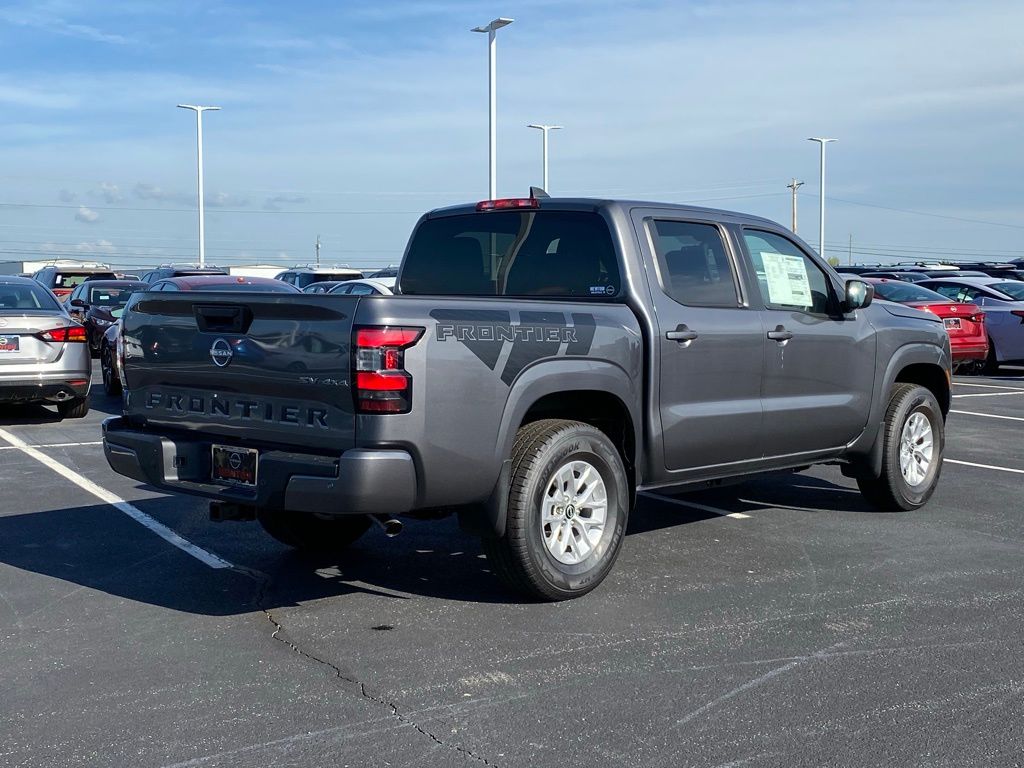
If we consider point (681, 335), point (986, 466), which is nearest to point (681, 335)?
point (681, 335)

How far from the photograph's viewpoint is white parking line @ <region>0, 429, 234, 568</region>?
686 cm

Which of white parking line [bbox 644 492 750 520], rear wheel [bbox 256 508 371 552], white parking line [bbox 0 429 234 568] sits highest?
rear wheel [bbox 256 508 371 552]

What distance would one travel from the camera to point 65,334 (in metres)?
12.7

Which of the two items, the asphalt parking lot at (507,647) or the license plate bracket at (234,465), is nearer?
the asphalt parking lot at (507,647)

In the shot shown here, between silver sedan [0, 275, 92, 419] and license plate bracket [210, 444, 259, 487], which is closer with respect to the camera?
license plate bracket [210, 444, 259, 487]

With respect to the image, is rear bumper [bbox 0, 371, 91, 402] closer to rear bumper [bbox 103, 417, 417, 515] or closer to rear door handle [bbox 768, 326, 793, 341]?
rear bumper [bbox 103, 417, 417, 515]

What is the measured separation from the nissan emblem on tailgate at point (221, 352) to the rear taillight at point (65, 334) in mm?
7638

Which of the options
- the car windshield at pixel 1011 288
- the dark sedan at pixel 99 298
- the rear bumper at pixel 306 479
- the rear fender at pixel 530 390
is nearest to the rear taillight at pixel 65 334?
the dark sedan at pixel 99 298

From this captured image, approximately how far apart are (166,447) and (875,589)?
3519 mm

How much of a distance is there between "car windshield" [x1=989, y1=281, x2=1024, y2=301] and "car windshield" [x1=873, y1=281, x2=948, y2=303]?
6.94 feet

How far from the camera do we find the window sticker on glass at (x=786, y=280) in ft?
23.6

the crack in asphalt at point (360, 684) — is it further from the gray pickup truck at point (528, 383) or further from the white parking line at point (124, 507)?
the white parking line at point (124, 507)

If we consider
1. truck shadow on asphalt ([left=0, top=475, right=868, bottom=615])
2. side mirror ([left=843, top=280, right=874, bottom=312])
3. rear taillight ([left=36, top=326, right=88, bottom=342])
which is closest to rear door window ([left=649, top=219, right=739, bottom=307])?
side mirror ([left=843, top=280, right=874, bottom=312])

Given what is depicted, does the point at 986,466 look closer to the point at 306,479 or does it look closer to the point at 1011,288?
the point at 306,479
